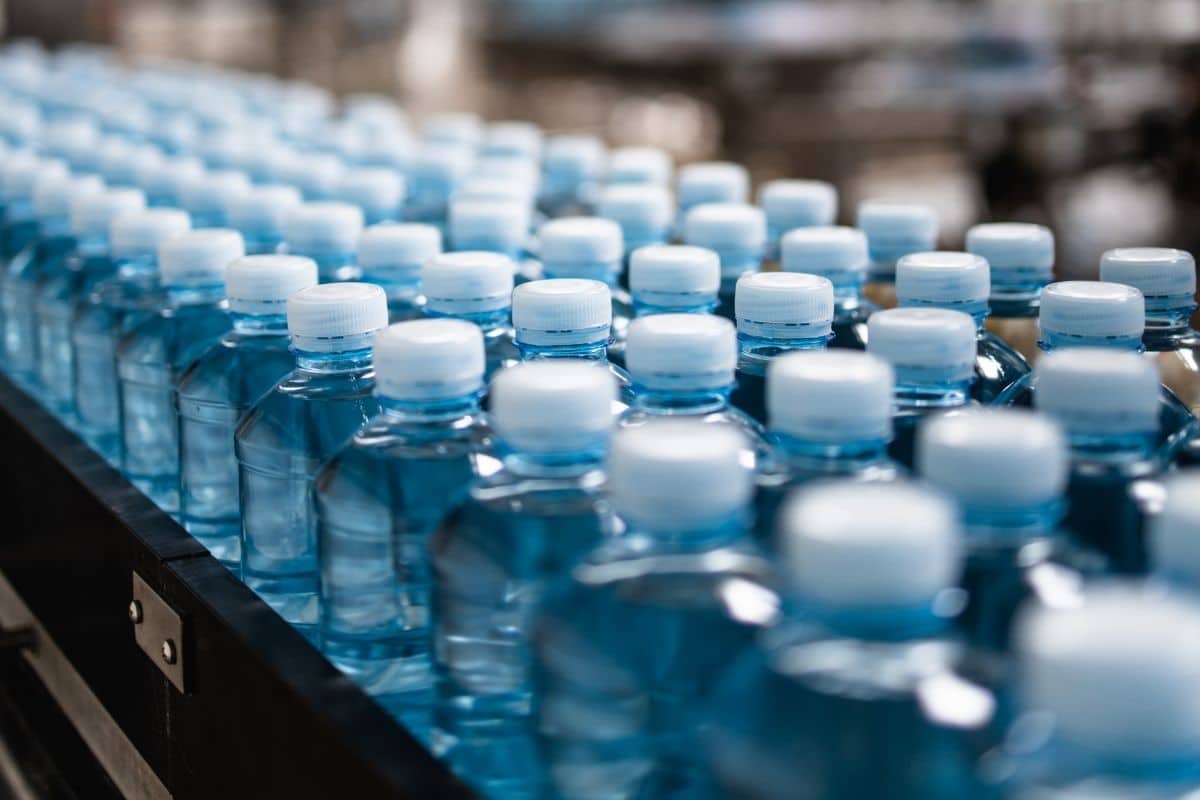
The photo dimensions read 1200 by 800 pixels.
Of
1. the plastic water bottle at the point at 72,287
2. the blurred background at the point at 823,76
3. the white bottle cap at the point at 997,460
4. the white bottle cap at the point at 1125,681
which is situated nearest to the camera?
the white bottle cap at the point at 1125,681

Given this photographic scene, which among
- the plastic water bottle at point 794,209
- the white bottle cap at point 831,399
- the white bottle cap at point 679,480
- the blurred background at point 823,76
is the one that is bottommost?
the white bottle cap at point 679,480

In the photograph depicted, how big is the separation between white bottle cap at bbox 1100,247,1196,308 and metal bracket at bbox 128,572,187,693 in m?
0.66

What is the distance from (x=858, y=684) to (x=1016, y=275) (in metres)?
0.61

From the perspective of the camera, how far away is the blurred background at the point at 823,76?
3.22 meters

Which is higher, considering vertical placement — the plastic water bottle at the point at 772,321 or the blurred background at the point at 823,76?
the blurred background at the point at 823,76

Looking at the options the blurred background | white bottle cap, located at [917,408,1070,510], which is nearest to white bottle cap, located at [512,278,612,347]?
white bottle cap, located at [917,408,1070,510]

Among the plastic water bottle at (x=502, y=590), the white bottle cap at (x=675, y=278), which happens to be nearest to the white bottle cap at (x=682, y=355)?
the plastic water bottle at (x=502, y=590)

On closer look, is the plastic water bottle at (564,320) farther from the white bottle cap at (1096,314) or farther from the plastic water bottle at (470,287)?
the white bottle cap at (1096,314)

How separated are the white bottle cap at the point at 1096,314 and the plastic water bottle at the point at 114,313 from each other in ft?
2.45

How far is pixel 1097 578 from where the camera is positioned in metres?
0.59

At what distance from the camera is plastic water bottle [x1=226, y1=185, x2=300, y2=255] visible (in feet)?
4.25

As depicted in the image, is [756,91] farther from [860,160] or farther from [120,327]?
[120,327]

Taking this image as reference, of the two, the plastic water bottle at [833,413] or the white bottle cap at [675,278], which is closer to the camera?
the plastic water bottle at [833,413]

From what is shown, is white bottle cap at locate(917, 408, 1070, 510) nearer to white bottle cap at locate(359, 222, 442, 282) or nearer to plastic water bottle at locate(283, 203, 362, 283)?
white bottle cap at locate(359, 222, 442, 282)
